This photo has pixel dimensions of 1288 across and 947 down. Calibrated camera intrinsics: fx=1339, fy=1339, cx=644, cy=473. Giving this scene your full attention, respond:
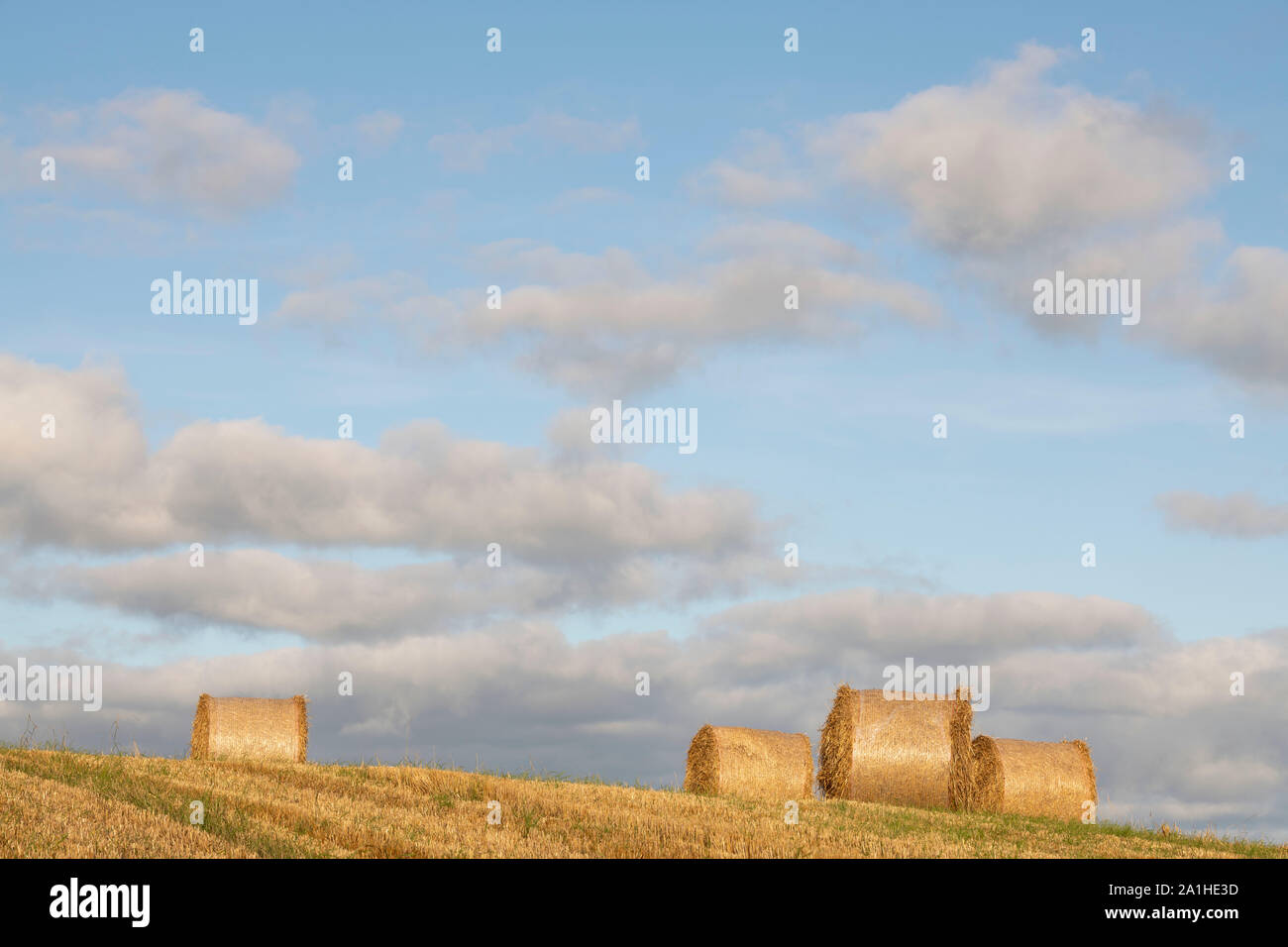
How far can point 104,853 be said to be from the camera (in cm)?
1250

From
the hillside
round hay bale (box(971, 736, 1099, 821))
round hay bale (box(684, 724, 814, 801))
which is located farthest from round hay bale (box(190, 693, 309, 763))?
round hay bale (box(971, 736, 1099, 821))

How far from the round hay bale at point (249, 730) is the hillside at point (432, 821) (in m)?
2.33

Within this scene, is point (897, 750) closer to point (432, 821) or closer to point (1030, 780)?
point (1030, 780)

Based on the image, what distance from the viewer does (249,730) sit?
25422 mm

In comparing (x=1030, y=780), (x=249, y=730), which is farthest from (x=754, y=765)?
(x=249, y=730)

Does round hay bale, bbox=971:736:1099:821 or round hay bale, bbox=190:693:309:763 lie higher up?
round hay bale, bbox=190:693:309:763

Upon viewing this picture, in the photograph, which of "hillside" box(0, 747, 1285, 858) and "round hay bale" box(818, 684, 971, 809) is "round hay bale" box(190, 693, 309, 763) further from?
"round hay bale" box(818, 684, 971, 809)

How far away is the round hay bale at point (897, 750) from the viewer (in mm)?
25655

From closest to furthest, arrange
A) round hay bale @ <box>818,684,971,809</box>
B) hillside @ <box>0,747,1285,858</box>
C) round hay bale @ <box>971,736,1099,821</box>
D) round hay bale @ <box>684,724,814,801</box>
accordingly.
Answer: hillside @ <box>0,747,1285,858</box> < round hay bale @ <box>684,724,814,801</box> < round hay bale @ <box>971,736,1099,821</box> < round hay bale @ <box>818,684,971,809</box>

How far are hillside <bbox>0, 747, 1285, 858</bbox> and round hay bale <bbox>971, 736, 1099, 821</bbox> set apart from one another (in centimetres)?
188

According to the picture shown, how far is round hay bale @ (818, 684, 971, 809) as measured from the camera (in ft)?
84.2

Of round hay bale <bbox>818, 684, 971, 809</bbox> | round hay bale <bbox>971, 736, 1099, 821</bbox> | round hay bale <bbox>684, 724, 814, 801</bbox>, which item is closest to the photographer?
round hay bale <bbox>684, 724, 814, 801</bbox>
